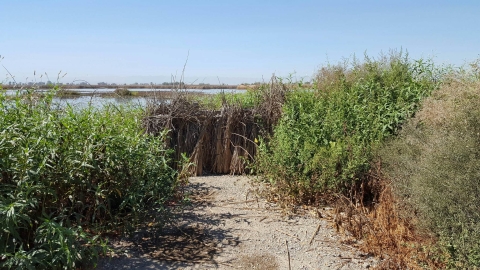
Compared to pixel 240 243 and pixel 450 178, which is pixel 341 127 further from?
pixel 240 243

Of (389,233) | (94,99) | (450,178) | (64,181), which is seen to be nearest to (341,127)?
(389,233)

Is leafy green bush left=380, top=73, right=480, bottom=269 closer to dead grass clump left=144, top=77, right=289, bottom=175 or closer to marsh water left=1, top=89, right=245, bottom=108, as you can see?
dead grass clump left=144, top=77, right=289, bottom=175

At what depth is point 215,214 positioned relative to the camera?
16.8 feet

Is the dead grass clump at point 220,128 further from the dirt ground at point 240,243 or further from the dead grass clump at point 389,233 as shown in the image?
the dead grass clump at point 389,233

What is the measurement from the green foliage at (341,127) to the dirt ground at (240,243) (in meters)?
0.50

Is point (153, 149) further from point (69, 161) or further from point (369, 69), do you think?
point (369, 69)

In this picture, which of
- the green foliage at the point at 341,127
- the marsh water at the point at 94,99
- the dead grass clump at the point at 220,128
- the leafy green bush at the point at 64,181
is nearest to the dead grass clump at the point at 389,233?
the green foliage at the point at 341,127

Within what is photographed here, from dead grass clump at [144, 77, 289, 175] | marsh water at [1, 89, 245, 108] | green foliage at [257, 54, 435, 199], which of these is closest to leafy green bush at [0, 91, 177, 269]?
marsh water at [1, 89, 245, 108]

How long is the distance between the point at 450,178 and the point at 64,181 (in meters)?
3.49

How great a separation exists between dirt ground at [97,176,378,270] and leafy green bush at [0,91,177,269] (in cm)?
34

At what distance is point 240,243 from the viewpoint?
4.24 meters

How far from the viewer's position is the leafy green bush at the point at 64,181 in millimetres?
3035

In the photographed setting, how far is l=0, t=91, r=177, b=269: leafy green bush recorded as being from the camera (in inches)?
119

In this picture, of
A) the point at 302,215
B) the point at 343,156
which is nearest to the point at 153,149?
the point at 302,215
